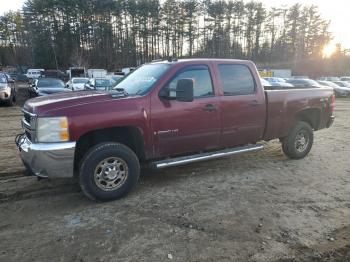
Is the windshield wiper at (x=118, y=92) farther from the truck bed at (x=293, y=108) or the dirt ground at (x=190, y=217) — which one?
the truck bed at (x=293, y=108)

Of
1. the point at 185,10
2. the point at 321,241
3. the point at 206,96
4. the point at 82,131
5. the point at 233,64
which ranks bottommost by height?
the point at 321,241

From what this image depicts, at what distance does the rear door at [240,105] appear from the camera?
5.41 metres

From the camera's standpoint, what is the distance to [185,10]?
63656mm

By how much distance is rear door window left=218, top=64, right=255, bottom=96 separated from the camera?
543 cm

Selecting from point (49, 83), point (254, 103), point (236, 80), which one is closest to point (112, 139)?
point (236, 80)

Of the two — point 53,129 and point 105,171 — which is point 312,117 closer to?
point 105,171

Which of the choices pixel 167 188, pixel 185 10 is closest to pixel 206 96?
pixel 167 188

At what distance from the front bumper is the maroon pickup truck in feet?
0.04

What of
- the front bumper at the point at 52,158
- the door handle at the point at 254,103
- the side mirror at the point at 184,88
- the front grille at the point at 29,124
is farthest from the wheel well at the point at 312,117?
the front grille at the point at 29,124

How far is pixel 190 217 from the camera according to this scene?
4082 millimetres

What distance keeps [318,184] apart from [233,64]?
8.06 ft

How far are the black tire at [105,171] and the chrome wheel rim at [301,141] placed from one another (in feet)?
12.2

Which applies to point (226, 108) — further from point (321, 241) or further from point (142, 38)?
point (142, 38)

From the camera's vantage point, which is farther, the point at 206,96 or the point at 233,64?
the point at 233,64
